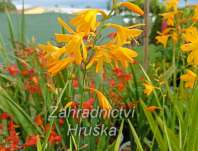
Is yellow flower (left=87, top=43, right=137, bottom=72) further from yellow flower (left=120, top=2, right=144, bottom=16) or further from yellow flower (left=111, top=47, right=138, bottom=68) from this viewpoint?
yellow flower (left=120, top=2, right=144, bottom=16)

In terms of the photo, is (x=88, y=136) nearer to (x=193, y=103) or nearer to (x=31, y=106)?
(x=31, y=106)

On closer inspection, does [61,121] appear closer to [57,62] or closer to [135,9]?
[57,62]

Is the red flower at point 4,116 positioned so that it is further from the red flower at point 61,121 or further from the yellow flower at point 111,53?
the yellow flower at point 111,53

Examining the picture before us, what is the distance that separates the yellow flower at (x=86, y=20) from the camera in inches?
45.9

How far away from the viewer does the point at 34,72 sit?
2121mm

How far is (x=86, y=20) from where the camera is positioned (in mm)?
1160

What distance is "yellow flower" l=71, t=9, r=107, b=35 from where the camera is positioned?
117 cm

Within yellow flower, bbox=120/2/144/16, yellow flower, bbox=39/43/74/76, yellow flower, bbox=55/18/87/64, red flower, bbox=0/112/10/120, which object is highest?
yellow flower, bbox=120/2/144/16

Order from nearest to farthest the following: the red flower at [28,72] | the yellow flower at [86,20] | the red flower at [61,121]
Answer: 1. the yellow flower at [86,20]
2. the red flower at [61,121]
3. the red flower at [28,72]

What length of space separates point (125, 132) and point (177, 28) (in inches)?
23.8

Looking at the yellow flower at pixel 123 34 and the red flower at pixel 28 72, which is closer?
the yellow flower at pixel 123 34

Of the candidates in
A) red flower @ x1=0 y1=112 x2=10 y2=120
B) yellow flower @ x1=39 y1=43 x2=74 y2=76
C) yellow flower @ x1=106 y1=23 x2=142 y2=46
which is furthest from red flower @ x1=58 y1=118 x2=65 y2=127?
yellow flower @ x1=106 y1=23 x2=142 y2=46

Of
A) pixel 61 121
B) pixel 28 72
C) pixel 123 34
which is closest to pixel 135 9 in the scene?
pixel 123 34

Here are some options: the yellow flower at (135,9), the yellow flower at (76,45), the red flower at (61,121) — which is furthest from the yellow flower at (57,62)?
the red flower at (61,121)
